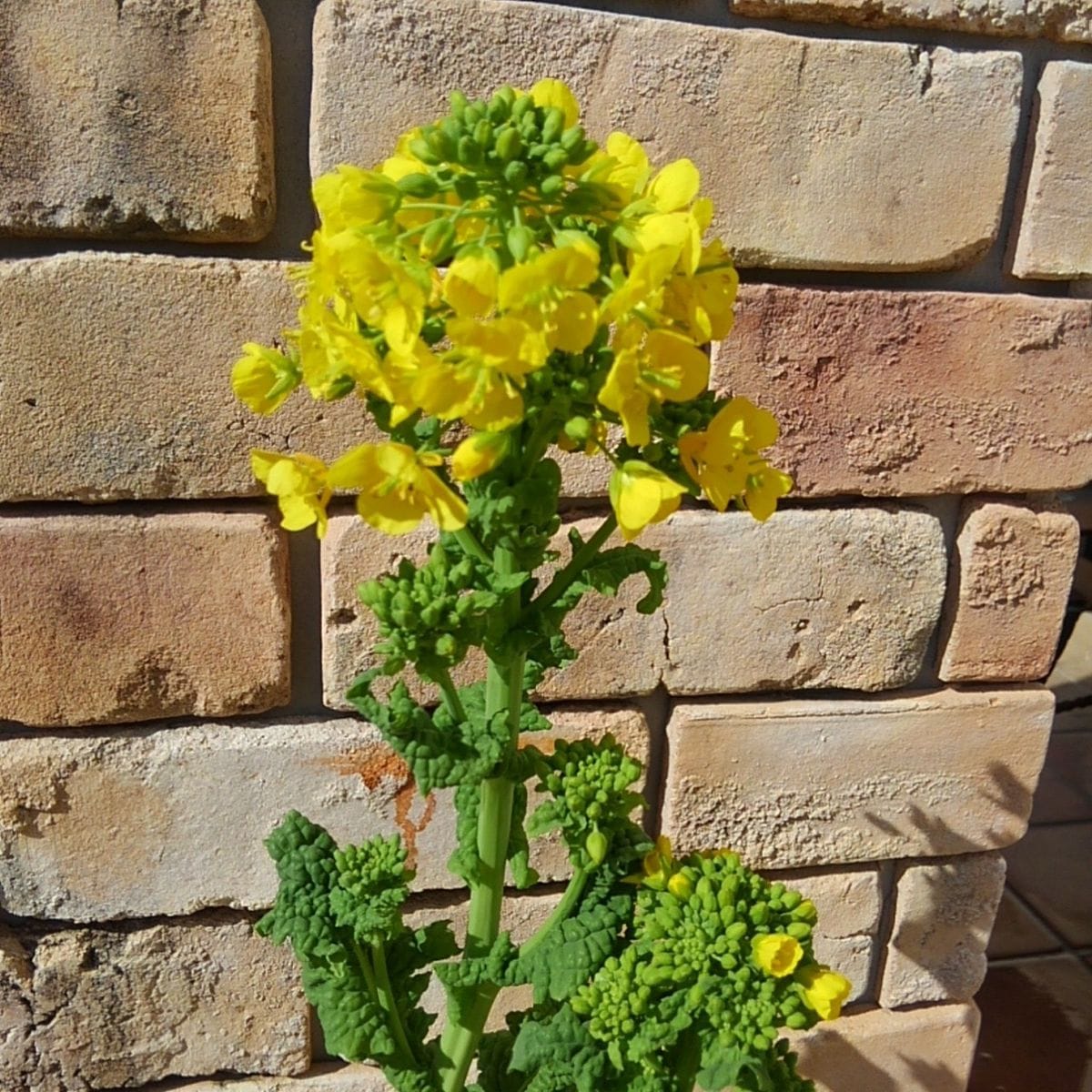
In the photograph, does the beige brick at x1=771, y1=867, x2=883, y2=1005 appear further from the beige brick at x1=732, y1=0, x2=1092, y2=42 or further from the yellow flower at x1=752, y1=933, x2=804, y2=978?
the beige brick at x1=732, y1=0, x2=1092, y2=42

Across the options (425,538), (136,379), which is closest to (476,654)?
(425,538)

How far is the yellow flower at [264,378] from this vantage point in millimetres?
523

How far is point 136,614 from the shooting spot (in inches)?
32.0

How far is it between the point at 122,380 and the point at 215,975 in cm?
54

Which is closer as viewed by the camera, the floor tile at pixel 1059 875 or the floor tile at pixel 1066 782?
the floor tile at pixel 1059 875

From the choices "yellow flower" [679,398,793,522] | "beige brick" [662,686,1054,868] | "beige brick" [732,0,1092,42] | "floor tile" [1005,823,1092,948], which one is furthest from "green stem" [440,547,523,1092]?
"floor tile" [1005,823,1092,948]

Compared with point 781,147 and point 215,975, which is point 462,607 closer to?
point 781,147

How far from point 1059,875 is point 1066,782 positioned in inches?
12.8

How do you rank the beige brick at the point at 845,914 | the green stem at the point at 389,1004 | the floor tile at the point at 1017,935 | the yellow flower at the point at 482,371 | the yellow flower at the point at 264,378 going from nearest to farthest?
the yellow flower at the point at 482,371 < the yellow flower at the point at 264,378 < the green stem at the point at 389,1004 < the beige brick at the point at 845,914 < the floor tile at the point at 1017,935

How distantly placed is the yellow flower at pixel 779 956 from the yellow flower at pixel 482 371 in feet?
1.17

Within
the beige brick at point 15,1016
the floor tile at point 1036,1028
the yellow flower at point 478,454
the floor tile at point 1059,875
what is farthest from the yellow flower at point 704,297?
the floor tile at point 1059,875

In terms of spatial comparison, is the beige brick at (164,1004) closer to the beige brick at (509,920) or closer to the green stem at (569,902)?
the beige brick at (509,920)

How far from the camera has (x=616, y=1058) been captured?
633 millimetres

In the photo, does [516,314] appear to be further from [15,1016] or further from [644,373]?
[15,1016]
